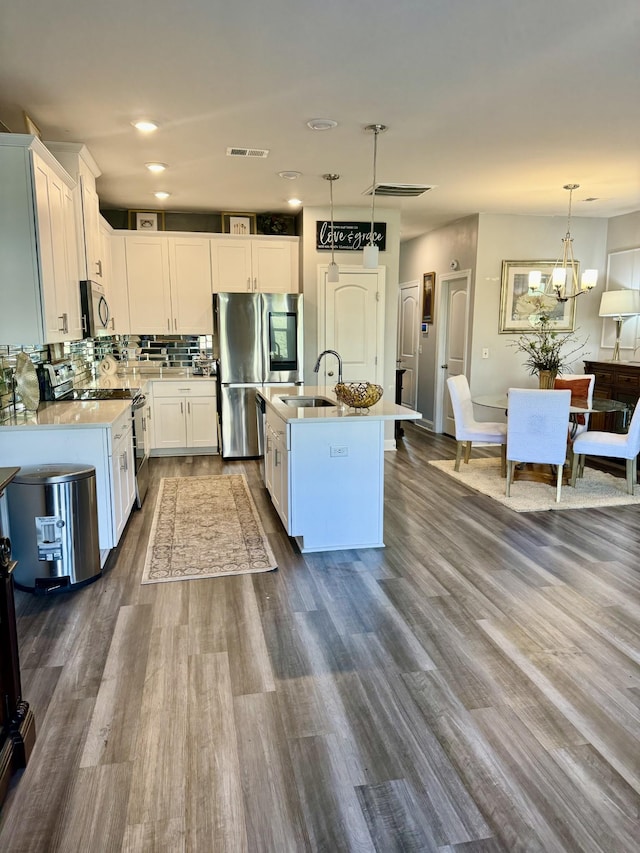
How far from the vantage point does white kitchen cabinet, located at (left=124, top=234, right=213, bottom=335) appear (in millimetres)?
6363

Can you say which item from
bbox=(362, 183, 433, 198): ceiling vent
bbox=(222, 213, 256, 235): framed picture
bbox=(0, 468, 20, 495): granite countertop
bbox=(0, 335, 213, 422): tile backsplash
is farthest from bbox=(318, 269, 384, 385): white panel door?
bbox=(0, 468, 20, 495): granite countertop

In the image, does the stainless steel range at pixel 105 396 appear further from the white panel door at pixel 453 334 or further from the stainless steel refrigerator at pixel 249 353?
the white panel door at pixel 453 334

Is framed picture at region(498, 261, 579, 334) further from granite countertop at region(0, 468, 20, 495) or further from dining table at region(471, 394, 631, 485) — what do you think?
granite countertop at region(0, 468, 20, 495)

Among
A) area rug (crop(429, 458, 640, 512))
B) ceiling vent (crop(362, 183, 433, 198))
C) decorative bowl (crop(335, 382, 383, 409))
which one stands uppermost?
ceiling vent (crop(362, 183, 433, 198))

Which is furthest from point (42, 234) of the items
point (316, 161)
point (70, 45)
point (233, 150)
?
point (316, 161)

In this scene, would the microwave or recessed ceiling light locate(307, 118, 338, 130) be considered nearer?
recessed ceiling light locate(307, 118, 338, 130)

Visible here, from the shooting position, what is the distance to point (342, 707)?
2.21 m

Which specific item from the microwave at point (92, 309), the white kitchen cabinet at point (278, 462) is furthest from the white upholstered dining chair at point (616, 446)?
the microwave at point (92, 309)

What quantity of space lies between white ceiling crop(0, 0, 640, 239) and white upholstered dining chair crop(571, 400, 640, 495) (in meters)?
2.14

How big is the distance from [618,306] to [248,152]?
4.29 metres

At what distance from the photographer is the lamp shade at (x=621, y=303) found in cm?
619

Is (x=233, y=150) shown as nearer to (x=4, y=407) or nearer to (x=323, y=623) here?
(x=4, y=407)

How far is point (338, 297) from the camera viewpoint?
6.50 m

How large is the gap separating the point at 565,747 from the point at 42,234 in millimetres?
3534
